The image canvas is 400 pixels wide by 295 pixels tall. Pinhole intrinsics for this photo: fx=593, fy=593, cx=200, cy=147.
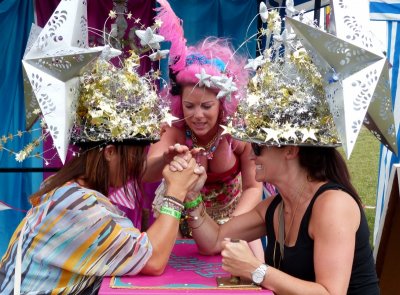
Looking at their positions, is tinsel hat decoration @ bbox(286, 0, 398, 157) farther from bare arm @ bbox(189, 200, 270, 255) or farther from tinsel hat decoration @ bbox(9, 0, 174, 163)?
bare arm @ bbox(189, 200, 270, 255)

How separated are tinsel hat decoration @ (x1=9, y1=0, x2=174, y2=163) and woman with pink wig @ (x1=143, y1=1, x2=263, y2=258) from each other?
0.70m

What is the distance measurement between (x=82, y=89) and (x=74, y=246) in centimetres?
57

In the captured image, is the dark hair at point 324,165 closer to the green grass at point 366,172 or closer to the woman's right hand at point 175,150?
the woman's right hand at point 175,150

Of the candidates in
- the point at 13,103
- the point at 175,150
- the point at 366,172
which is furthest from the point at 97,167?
the point at 366,172

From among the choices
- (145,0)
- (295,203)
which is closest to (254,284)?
(295,203)

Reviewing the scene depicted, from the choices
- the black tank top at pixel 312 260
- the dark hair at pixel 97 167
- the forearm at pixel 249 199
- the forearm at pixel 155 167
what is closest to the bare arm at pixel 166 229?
the dark hair at pixel 97 167

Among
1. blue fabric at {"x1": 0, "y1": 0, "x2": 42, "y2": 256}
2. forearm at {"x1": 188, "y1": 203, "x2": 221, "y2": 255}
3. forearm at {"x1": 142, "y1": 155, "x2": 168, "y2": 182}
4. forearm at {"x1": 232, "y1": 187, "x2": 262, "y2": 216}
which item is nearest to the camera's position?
forearm at {"x1": 188, "y1": 203, "x2": 221, "y2": 255}

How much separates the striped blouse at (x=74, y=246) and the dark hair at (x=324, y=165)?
2.25 ft

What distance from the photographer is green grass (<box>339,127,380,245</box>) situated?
27.6 ft

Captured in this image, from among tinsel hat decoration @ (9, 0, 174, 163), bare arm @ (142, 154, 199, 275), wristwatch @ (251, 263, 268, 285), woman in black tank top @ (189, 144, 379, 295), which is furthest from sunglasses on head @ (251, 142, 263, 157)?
wristwatch @ (251, 263, 268, 285)

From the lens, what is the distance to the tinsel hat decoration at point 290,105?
2.08 meters

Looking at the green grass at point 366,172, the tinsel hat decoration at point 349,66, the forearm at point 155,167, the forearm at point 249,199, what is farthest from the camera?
the green grass at point 366,172

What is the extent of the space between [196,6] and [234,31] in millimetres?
376

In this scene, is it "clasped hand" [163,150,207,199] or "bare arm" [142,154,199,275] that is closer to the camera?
"bare arm" [142,154,199,275]
